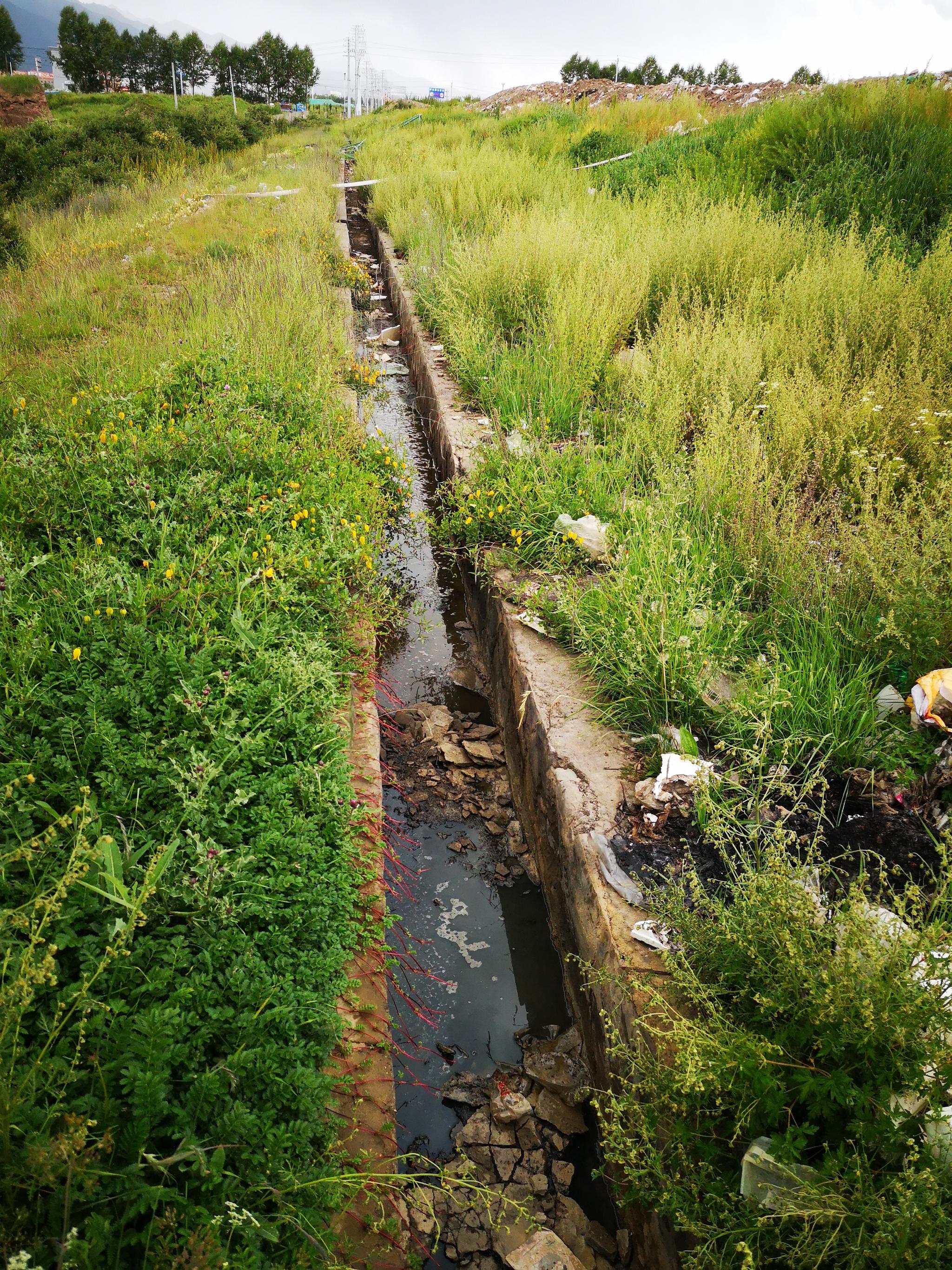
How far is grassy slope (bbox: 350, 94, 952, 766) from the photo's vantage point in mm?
2676

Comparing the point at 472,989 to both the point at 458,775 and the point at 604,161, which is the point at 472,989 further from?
the point at 604,161

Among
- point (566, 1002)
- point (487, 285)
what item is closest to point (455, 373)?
point (487, 285)

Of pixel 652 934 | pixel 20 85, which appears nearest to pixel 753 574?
pixel 652 934

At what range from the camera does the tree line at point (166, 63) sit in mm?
42281

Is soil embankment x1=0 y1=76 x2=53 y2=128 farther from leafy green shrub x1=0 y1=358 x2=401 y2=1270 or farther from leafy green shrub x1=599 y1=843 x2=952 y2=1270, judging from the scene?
leafy green shrub x1=599 y1=843 x2=952 y2=1270

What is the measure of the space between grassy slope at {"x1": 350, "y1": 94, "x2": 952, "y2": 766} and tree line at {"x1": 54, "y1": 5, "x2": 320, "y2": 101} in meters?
48.8

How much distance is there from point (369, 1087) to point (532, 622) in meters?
2.04

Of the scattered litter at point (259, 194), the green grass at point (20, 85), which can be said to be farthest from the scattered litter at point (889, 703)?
the green grass at point (20, 85)

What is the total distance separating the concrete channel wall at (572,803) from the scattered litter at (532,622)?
3 centimetres

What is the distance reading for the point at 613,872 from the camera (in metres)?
2.27

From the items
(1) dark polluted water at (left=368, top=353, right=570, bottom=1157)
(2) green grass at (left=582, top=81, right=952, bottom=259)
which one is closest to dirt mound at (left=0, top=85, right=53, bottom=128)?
(2) green grass at (left=582, top=81, right=952, bottom=259)

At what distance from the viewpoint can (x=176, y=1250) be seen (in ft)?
4.30

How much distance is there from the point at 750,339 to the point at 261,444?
3359mm

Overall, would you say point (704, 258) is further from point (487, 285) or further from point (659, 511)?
point (659, 511)
